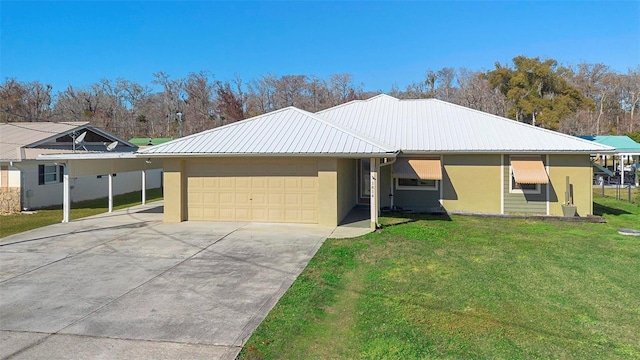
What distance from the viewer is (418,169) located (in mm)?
14766

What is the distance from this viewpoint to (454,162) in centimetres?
1502

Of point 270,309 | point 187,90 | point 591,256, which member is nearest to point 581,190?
point 591,256

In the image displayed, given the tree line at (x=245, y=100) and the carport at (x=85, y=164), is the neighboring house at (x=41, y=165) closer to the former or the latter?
the carport at (x=85, y=164)

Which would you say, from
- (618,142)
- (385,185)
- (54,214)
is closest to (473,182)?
(385,185)

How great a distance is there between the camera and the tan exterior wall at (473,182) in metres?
14.8

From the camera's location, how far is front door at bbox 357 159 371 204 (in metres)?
16.9

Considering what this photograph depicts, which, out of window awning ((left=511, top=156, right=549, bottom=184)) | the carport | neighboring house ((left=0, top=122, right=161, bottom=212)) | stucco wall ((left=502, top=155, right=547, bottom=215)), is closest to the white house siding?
neighboring house ((left=0, top=122, right=161, bottom=212))

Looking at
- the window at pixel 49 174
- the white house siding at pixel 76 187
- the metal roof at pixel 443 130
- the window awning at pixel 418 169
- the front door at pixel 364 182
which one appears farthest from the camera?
the window at pixel 49 174

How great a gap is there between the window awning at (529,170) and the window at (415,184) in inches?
111

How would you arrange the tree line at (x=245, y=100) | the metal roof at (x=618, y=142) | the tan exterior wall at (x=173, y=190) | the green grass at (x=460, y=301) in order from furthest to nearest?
the tree line at (x=245, y=100)
the metal roof at (x=618, y=142)
the tan exterior wall at (x=173, y=190)
the green grass at (x=460, y=301)

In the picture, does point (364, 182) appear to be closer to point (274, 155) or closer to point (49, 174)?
point (274, 155)

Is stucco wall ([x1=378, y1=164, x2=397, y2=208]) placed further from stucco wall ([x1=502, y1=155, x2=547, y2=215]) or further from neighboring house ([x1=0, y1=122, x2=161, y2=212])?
neighboring house ([x1=0, y1=122, x2=161, y2=212])

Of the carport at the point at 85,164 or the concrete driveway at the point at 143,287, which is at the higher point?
the carport at the point at 85,164

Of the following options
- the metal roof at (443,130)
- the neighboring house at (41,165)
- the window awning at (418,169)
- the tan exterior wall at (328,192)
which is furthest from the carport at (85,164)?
the window awning at (418,169)
